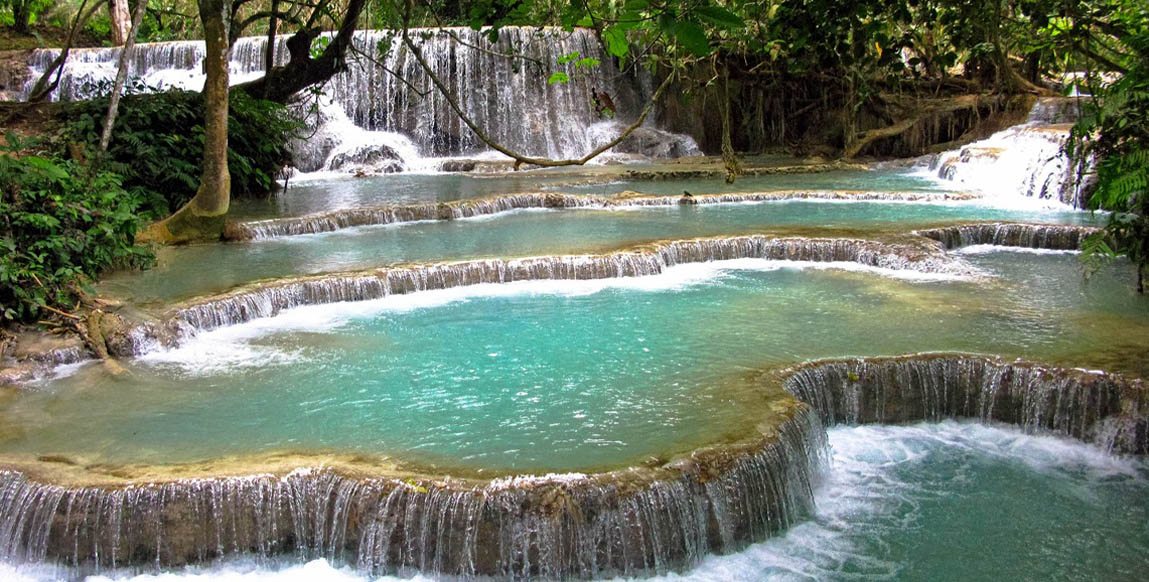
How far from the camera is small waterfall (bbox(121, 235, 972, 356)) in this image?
7.24 metres

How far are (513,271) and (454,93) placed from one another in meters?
11.2

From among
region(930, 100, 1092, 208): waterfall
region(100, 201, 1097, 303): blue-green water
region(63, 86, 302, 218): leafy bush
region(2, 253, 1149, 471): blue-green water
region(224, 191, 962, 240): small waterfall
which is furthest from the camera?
region(930, 100, 1092, 208): waterfall

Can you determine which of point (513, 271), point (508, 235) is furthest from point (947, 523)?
point (508, 235)

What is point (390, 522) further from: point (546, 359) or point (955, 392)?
point (955, 392)

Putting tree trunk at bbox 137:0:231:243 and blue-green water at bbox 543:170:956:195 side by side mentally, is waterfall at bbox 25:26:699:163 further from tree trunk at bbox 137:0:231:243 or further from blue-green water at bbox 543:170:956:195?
tree trunk at bbox 137:0:231:243

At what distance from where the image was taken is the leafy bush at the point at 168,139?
1058 cm

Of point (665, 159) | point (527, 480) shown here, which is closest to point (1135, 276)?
point (527, 480)

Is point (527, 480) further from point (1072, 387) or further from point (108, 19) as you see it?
point (108, 19)

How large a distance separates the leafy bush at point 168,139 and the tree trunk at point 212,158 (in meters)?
0.64

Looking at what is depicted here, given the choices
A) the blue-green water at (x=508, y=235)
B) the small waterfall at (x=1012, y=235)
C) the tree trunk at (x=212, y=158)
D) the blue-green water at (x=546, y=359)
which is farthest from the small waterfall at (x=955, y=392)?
the tree trunk at (x=212, y=158)

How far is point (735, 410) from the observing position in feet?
16.8

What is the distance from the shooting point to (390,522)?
4.25 metres

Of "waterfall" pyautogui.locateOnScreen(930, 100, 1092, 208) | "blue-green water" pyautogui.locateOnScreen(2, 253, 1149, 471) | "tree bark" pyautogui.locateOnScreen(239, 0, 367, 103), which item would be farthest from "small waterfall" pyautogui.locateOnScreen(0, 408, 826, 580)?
"waterfall" pyautogui.locateOnScreen(930, 100, 1092, 208)

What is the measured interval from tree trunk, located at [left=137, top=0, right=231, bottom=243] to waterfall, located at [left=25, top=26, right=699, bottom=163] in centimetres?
816
